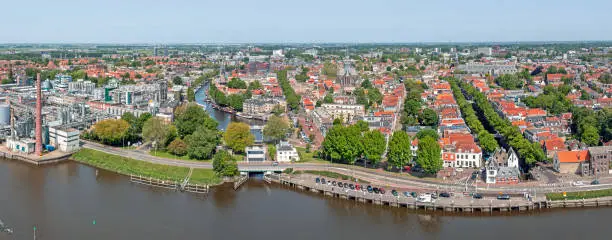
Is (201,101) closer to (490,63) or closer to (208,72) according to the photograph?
(208,72)

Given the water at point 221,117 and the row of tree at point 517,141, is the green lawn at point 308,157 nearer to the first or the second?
the row of tree at point 517,141

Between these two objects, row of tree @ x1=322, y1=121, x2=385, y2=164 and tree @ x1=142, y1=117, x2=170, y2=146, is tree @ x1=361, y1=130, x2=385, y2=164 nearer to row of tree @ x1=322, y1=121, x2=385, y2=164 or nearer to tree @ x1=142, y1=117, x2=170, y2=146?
row of tree @ x1=322, y1=121, x2=385, y2=164

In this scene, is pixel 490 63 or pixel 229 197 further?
pixel 490 63

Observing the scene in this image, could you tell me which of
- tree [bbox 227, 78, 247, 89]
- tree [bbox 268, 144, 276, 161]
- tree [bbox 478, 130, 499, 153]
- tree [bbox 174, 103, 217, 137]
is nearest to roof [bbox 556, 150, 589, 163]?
tree [bbox 478, 130, 499, 153]

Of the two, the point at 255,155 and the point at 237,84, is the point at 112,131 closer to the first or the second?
the point at 255,155

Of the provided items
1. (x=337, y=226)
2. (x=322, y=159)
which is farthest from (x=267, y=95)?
(x=337, y=226)

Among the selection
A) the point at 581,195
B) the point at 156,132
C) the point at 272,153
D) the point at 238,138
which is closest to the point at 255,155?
the point at 272,153
